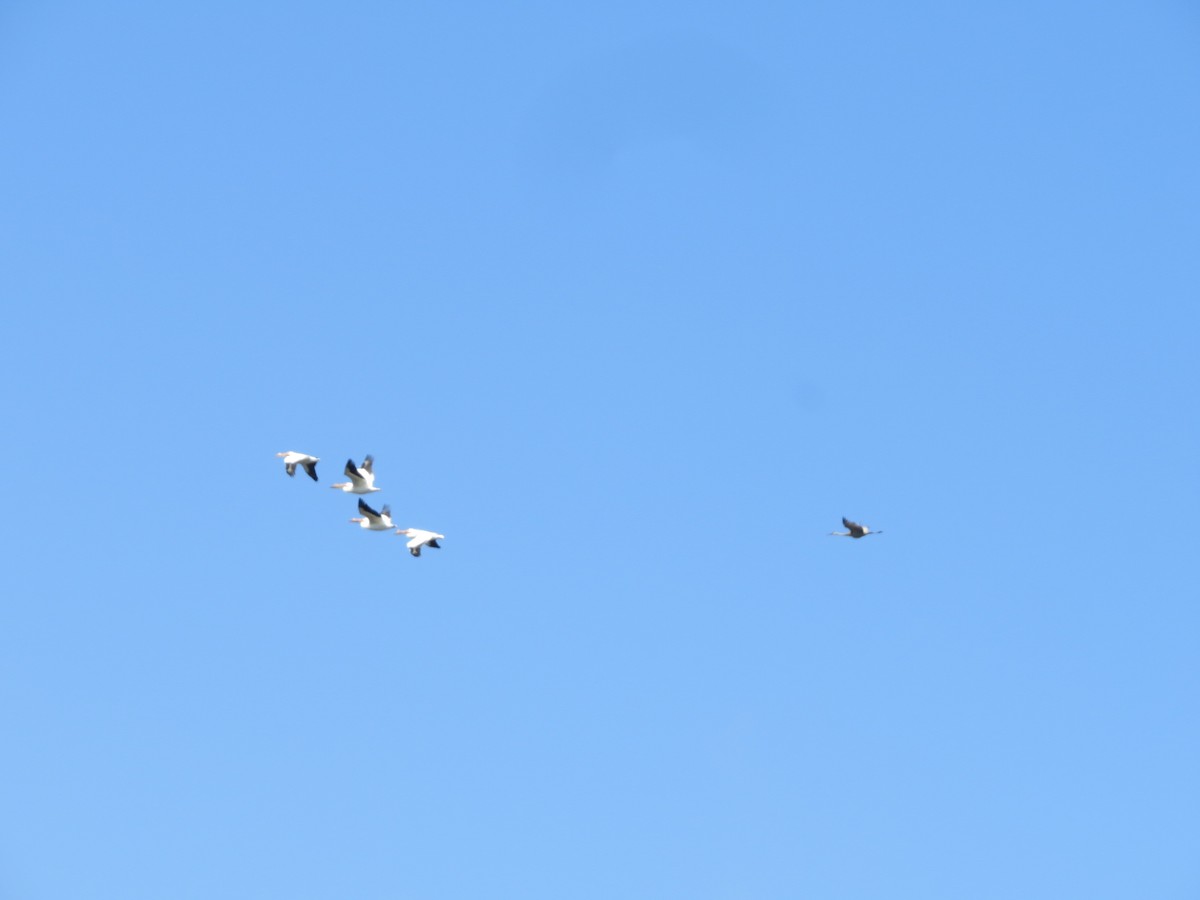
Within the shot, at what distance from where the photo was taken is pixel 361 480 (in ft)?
356

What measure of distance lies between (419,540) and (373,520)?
12.6 ft

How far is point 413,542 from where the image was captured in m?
106

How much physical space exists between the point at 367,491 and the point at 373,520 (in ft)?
4.79

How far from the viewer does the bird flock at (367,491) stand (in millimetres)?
105375

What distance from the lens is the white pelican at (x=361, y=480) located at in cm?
→ 10823

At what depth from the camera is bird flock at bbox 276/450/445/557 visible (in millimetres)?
105375

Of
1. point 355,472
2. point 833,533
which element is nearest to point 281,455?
point 355,472

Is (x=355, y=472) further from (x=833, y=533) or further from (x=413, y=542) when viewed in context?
(x=833, y=533)

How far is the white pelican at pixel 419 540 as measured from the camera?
10555 centimetres

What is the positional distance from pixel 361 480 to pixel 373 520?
2107 mm

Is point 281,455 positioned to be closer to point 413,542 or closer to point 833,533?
point 413,542

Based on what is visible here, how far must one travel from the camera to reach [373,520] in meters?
109

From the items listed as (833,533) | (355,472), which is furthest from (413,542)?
(833,533)

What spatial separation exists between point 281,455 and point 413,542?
25.3ft
